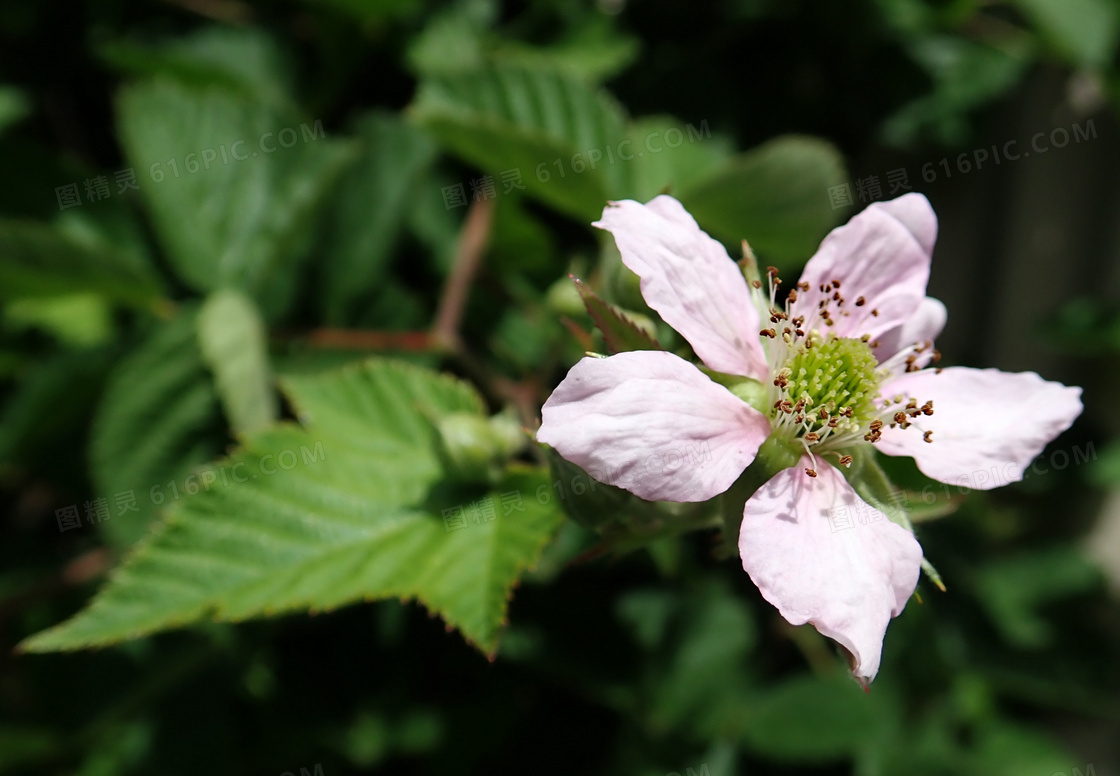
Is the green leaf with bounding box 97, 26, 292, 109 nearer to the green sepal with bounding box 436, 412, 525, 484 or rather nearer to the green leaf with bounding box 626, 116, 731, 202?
the green leaf with bounding box 626, 116, 731, 202

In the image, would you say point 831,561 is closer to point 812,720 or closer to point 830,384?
point 830,384

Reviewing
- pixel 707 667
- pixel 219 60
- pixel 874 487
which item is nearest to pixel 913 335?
pixel 874 487

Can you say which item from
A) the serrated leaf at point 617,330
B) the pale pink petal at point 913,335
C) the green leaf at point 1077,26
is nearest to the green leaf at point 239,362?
the serrated leaf at point 617,330

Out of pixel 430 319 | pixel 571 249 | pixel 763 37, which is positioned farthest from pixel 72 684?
pixel 763 37

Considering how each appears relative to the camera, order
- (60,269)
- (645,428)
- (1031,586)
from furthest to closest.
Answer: (1031,586) < (60,269) < (645,428)

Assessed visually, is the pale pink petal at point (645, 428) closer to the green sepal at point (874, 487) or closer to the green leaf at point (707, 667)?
the green sepal at point (874, 487)

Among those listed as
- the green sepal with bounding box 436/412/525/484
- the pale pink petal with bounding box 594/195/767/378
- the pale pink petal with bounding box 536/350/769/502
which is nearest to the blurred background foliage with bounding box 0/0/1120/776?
the green sepal with bounding box 436/412/525/484
